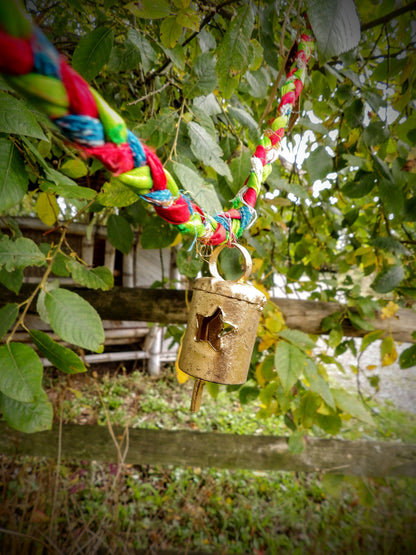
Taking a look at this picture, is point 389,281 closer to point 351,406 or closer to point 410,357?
point 410,357

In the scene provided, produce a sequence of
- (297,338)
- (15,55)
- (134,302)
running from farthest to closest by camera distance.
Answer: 1. (134,302)
2. (297,338)
3. (15,55)

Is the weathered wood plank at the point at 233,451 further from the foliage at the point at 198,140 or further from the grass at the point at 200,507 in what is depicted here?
the foliage at the point at 198,140

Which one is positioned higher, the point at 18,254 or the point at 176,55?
the point at 176,55

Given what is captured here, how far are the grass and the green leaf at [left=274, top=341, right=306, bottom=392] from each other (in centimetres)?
98

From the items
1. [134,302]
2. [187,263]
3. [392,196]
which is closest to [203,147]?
[187,263]

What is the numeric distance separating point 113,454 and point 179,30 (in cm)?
196

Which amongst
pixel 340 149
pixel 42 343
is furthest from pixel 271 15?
pixel 42 343

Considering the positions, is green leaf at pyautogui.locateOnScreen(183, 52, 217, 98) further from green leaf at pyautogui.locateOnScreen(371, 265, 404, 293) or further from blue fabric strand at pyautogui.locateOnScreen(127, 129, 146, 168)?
green leaf at pyautogui.locateOnScreen(371, 265, 404, 293)

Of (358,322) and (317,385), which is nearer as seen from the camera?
(317,385)

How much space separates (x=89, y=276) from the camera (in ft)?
2.81

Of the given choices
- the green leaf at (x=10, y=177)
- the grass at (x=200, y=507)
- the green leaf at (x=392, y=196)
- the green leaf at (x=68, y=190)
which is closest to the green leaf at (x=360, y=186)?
the green leaf at (x=392, y=196)

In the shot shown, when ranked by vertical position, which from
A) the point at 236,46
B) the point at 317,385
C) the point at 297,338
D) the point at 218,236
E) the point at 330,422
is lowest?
the point at 330,422

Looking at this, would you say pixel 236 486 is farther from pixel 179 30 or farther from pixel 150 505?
pixel 179 30

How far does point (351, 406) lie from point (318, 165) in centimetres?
87
